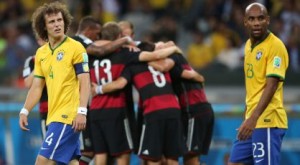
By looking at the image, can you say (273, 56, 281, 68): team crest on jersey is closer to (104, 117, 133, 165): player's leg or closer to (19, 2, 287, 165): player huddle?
(19, 2, 287, 165): player huddle

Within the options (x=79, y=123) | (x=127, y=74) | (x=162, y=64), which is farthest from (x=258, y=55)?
(x=127, y=74)

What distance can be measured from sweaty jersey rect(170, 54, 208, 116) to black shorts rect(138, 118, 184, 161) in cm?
53

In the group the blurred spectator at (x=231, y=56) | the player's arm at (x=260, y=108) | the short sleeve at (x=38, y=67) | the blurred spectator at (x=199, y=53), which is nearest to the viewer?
the player's arm at (x=260, y=108)

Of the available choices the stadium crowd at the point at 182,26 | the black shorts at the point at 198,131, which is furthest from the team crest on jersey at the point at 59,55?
the stadium crowd at the point at 182,26

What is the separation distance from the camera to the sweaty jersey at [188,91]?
41.5ft

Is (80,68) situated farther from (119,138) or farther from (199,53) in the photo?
(199,53)

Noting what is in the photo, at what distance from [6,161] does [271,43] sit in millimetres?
7517

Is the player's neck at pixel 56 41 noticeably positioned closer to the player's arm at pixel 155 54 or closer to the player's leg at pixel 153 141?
the player's arm at pixel 155 54

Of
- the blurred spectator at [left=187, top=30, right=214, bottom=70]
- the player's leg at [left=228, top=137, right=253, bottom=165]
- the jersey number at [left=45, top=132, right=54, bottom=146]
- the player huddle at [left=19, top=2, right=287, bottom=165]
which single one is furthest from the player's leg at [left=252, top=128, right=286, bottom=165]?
the blurred spectator at [left=187, top=30, right=214, bottom=70]

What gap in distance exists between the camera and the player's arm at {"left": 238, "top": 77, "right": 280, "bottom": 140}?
9.21 meters

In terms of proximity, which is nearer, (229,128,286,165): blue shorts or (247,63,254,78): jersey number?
(229,128,286,165): blue shorts

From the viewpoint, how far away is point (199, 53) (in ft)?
60.7

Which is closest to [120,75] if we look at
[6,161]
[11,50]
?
[6,161]

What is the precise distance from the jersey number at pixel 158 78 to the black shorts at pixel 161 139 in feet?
1.62
